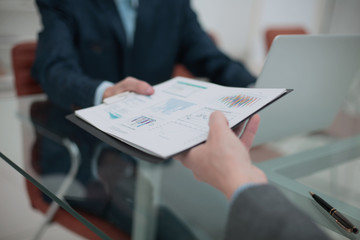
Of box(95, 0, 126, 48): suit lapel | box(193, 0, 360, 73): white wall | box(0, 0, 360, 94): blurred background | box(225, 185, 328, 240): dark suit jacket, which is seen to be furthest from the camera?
box(193, 0, 360, 73): white wall

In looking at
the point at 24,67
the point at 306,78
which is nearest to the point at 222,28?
the point at 24,67

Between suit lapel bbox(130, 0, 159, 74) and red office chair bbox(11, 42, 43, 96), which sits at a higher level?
suit lapel bbox(130, 0, 159, 74)

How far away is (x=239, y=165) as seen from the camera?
0.36m

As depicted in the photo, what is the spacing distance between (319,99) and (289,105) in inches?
5.1

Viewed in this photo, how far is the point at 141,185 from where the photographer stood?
29.6 inches

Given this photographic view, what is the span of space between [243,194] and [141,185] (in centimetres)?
46

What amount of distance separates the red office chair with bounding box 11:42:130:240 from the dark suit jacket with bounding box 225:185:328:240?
10.2 inches

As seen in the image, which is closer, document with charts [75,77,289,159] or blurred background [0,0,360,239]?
document with charts [75,77,289,159]

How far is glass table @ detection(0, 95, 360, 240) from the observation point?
0.57 metres

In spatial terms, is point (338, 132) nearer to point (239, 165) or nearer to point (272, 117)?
point (272, 117)

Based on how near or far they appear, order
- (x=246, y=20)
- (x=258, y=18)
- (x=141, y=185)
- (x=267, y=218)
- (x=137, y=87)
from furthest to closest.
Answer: (x=246, y=20), (x=258, y=18), (x=141, y=185), (x=137, y=87), (x=267, y=218)

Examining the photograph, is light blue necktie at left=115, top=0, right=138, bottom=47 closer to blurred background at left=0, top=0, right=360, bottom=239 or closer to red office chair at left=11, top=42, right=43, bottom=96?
red office chair at left=11, top=42, right=43, bottom=96

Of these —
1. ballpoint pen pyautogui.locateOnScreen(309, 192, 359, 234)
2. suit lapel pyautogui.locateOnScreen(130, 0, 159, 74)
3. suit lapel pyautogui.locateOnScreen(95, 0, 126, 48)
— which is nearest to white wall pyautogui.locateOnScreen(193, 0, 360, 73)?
suit lapel pyautogui.locateOnScreen(130, 0, 159, 74)

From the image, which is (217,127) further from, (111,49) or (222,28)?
(222,28)
